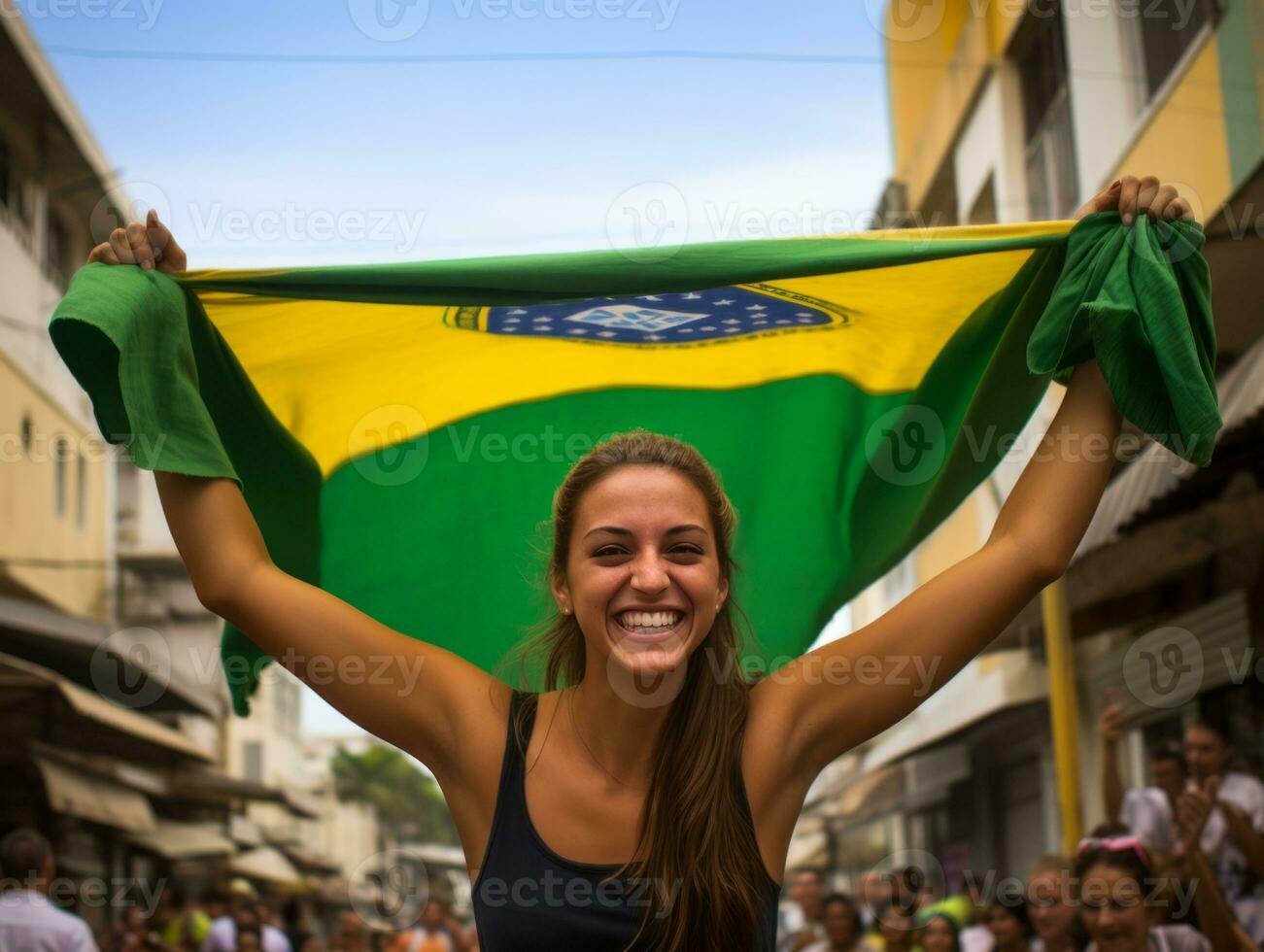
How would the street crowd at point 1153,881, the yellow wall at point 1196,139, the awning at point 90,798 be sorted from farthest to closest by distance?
the awning at point 90,798 → the yellow wall at point 1196,139 → the street crowd at point 1153,881

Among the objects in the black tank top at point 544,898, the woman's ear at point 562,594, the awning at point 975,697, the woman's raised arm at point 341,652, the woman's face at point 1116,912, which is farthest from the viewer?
the awning at point 975,697

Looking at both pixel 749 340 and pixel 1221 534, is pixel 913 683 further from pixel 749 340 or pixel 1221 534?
pixel 1221 534

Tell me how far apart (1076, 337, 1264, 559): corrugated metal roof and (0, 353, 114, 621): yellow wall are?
11764 millimetres

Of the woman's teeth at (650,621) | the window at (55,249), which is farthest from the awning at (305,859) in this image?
the woman's teeth at (650,621)

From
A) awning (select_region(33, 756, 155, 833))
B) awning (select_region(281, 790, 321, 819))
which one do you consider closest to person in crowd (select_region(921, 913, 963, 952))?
awning (select_region(33, 756, 155, 833))

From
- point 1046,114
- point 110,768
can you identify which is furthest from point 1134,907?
point 110,768

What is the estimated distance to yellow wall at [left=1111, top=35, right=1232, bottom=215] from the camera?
349 inches

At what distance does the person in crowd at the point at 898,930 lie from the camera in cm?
856

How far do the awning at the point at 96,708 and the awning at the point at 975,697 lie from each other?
7.47 m

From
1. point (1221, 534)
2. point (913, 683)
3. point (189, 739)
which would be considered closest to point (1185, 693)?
point (1221, 534)

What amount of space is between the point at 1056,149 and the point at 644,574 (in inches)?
521

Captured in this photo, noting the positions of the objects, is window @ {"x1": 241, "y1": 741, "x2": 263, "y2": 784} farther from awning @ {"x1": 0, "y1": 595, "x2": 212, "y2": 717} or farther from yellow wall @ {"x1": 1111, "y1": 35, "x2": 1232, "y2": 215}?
yellow wall @ {"x1": 1111, "y1": 35, "x2": 1232, "y2": 215}

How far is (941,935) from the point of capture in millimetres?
7777

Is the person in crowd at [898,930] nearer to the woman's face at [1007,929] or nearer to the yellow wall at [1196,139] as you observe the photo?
the woman's face at [1007,929]
